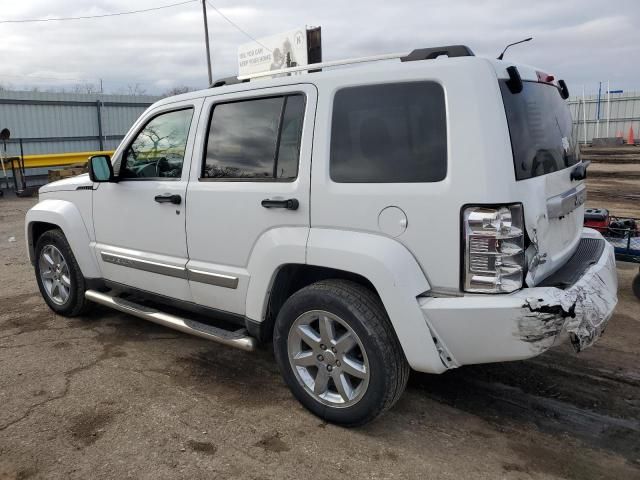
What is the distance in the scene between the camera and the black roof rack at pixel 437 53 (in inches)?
115

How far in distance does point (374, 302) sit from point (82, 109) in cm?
2070

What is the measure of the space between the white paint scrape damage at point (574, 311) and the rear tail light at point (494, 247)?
15cm

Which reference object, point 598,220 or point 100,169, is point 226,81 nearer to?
point 100,169

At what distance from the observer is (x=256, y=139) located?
3549 mm

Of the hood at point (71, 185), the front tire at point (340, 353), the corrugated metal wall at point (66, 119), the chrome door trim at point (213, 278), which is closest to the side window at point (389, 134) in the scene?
the front tire at point (340, 353)

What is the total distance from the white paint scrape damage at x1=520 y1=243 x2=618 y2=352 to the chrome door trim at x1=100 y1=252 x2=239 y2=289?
1.84 m

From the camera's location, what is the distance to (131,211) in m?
4.27

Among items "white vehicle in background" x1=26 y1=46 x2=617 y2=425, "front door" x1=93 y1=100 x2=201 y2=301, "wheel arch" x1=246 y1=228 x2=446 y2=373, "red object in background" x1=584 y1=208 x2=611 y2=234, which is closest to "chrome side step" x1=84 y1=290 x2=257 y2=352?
"white vehicle in background" x1=26 y1=46 x2=617 y2=425

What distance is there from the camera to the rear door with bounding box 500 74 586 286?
9.09ft

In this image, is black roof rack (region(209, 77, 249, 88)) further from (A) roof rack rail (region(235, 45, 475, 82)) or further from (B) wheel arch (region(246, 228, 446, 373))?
(B) wheel arch (region(246, 228, 446, 373))

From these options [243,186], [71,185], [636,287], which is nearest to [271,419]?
[243,186]

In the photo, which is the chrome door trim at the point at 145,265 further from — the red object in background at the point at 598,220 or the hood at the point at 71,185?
the red object in background at the point at 598,220

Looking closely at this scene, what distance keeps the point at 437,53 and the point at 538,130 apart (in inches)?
27.3

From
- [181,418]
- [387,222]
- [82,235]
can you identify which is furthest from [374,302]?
[82,235]
